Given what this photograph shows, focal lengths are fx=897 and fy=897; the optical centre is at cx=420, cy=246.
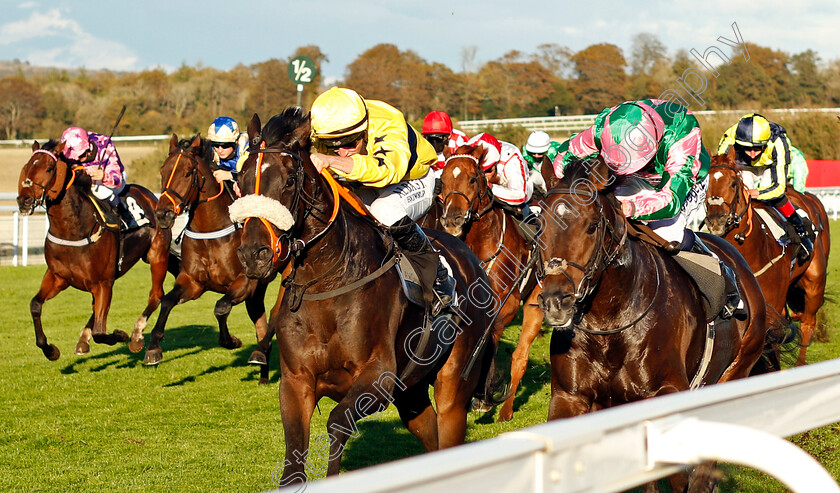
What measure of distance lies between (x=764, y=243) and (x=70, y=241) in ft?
18.3

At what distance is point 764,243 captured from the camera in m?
6.98

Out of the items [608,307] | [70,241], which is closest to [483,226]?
[608,307]

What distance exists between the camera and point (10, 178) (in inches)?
1262

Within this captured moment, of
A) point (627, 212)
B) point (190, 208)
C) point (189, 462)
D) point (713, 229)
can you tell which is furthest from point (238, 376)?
point (627, 212)

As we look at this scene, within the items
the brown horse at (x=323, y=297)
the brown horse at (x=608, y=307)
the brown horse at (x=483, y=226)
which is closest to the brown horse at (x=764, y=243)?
the brown horse at (x=483, y=226)

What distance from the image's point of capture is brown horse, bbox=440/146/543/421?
6.51 meters

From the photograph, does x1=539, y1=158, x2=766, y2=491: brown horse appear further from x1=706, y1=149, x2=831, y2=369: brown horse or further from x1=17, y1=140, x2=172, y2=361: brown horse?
x1=17, y1=140, x2=172, y2=361: brown horse

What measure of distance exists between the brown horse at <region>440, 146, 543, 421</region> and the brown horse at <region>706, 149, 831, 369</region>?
1440 mm

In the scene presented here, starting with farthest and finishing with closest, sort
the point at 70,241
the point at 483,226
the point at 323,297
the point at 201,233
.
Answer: the point at 70,241
the point at 201,233
the point at 483,226
the point at 323,297

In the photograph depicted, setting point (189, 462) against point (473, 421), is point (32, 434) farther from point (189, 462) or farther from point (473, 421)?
point (473, 421)

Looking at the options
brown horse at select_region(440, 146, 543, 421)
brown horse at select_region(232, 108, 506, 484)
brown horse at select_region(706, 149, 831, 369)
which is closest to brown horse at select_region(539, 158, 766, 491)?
brown horse at select_region(232, 108, 506, 484)

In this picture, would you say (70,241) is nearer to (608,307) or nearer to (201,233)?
(201,233)

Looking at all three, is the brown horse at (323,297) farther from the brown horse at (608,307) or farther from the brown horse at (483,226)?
the brown horse at (483,226)

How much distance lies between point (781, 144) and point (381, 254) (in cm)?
479
